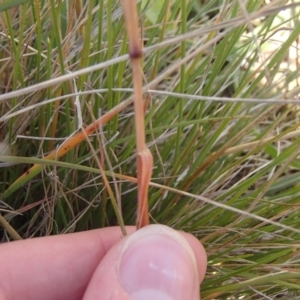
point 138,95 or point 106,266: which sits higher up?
point 138,95

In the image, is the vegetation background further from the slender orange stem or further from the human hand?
the slender orange stem

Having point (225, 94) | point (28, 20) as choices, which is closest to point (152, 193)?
point (28, 20)

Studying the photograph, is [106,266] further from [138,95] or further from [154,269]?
[138,95]

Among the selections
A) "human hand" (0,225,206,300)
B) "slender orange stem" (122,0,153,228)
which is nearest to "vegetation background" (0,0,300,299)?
"human hand" (0,225,206,300)

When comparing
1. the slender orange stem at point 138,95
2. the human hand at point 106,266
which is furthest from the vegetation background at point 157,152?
the slender orange stem at point 138,95

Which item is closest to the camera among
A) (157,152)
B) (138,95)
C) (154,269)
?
(138,95)

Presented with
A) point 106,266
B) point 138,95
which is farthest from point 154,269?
point 138,95

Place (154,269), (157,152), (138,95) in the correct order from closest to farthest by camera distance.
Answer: (138,95), (154,269), (157,152)

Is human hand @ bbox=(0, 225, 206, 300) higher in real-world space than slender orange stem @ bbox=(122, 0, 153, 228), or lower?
lower
